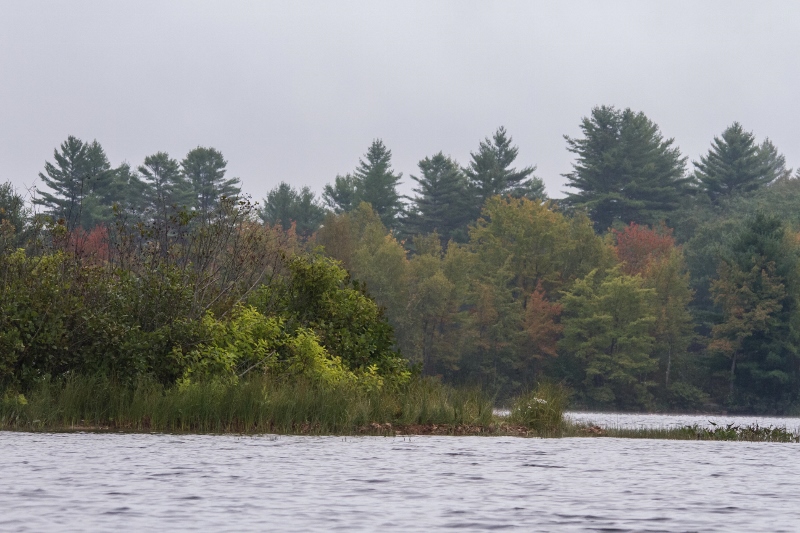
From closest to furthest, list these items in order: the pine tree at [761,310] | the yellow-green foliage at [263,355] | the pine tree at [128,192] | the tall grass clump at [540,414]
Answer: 1. the yellow-green foliage at [263,355]
2. the tall grass clump at [540,414]
3. the pine tree at [761,310]
4. the pine tree at [128,192]

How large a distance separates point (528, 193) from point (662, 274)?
24.5 meters

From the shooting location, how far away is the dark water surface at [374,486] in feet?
30.3

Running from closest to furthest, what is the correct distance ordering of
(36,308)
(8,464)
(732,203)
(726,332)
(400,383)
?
(8,464), (36,308), (400,383), (726,332), (732,203)

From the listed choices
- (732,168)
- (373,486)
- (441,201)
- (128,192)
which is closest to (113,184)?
(128,192)

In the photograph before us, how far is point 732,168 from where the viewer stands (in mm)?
93250

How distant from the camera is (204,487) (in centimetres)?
1146

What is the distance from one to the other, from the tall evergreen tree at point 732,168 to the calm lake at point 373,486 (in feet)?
257

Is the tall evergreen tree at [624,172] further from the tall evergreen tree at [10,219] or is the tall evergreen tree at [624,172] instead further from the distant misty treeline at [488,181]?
the tall evergreen tree at [10,219]

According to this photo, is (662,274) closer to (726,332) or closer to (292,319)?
(726,332)

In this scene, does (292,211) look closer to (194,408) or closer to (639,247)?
(639,247)

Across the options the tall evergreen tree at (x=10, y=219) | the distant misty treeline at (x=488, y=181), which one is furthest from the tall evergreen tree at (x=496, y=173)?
the tall evergreen tree at (x=10, y=219)

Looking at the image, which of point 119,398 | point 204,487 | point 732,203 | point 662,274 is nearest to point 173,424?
point 119,398

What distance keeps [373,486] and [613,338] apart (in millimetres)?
60724

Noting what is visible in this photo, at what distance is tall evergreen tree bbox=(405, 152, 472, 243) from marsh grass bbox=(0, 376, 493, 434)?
7184cm
